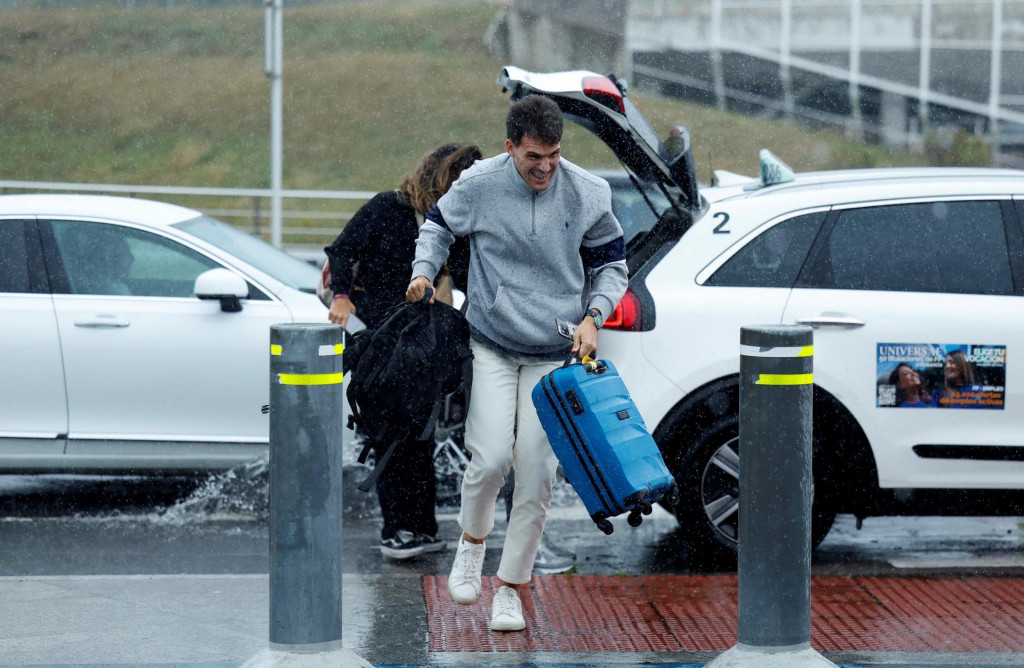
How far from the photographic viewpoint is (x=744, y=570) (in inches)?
153

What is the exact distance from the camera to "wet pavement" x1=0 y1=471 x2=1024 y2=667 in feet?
14.3

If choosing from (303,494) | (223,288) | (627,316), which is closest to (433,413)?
(303,494)

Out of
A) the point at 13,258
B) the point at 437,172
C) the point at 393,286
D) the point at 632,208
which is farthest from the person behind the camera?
the point at 632,208

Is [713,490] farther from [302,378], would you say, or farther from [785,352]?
[302,378]

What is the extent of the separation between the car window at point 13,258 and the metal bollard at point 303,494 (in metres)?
3.25

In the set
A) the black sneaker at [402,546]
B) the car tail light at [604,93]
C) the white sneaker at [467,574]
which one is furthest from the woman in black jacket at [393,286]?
the white sneaker at [467,574]

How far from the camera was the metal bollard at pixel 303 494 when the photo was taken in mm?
3627

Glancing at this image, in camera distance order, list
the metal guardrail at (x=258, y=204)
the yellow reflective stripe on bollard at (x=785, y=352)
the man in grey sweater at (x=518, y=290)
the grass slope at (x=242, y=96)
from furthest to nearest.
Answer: the grass slope at (x=242, y=96) → the metal guardrail at (x=258, y=204) → the man in grey sweater at (x=518, y=290) → the yellow reflective stripe on bollard at (x=785, y=352)

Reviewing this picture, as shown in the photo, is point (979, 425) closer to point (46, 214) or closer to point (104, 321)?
point (104, 321)

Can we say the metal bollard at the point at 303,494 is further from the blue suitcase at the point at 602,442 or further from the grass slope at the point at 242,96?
the grass slope at the point at 242,96

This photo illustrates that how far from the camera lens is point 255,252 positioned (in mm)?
7055

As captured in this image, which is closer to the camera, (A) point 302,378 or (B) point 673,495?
(A) point 302,378

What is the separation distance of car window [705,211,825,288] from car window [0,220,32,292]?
323cm

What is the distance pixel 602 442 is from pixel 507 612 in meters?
0.79
